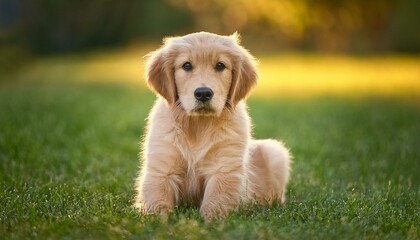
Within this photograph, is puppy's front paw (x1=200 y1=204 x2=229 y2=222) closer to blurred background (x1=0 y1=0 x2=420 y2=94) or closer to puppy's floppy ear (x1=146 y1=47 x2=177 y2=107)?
puppy's floppy ear (x1=146 y1=47 x2=177 y2=107)

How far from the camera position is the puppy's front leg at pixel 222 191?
464cm

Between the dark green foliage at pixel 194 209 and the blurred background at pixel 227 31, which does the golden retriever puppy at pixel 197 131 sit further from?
the blurred background at pixel 227 31

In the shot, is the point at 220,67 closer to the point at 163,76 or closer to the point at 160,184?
the point at 163,76

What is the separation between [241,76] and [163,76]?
55 cm

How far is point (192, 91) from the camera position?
4.75 metres

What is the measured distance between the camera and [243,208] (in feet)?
15.5

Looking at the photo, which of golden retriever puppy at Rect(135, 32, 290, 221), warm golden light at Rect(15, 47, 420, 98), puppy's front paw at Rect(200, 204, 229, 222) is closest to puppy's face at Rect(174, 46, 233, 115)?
golden retriever puppy at Rect(135, 32, 290, 221)

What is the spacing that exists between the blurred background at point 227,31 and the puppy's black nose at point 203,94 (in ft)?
63.5

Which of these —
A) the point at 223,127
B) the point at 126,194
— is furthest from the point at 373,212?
the point at 126,194

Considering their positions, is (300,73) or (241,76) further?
(300,73)

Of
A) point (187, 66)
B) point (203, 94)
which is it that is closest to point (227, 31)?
point (187, 66)

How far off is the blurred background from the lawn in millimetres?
10021

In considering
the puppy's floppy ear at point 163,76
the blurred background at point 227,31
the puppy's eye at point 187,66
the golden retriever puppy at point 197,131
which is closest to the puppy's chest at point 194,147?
the golden retriever puppy at point 197,131

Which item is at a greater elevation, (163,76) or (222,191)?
(163,76)
